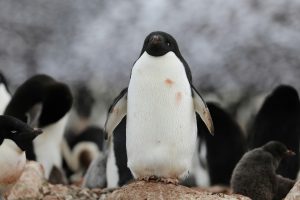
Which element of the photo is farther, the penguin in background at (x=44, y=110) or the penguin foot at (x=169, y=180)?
the penguin in background at (x=44, y=110)

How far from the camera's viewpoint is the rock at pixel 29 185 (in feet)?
18.8

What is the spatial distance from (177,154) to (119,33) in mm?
7754

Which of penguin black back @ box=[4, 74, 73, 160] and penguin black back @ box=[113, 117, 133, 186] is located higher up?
penguin black back @ box=[4, 74, 73, 160]

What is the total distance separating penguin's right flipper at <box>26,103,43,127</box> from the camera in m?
7.50

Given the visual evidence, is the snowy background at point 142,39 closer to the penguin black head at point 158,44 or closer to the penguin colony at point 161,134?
the penguin colony at point 161,134

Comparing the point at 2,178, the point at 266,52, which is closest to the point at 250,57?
the point at 266,52

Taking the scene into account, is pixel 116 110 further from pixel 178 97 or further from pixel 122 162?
pixel 122 162

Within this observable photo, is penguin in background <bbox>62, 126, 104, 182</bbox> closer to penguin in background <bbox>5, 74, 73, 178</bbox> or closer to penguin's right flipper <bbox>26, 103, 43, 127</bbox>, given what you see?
penguin in background <bbox>5, 74, 73, 178</bbox>

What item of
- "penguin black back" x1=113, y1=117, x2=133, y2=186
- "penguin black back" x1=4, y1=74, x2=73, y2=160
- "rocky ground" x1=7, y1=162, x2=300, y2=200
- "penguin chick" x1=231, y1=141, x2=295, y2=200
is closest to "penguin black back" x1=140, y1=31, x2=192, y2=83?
"rocky ground" x1=7, y1=162, x2=300, y2=200

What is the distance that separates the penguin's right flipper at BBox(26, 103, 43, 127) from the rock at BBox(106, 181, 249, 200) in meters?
2.76

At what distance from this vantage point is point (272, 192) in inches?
223

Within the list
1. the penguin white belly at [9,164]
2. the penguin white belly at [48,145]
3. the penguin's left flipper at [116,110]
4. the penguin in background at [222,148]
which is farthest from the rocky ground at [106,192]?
the penguin in background at [222,148]

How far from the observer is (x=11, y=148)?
5.16 m

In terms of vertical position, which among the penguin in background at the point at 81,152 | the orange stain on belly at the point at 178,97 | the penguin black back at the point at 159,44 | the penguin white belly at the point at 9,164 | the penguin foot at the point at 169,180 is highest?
the penguin black back at the point at 159,44
